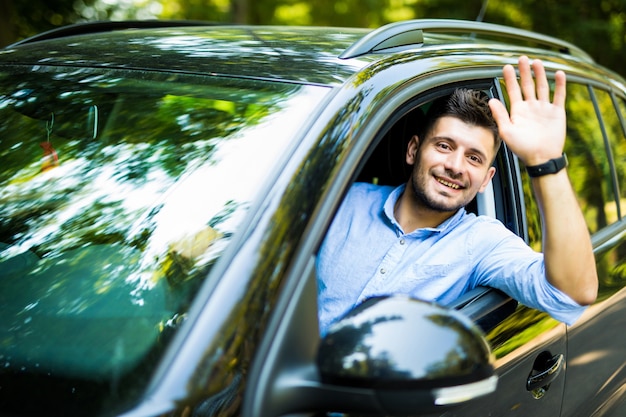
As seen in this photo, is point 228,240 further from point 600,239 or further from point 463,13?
point 463,13

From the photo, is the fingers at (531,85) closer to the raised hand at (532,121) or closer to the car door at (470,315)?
the raised hand at (532,121)

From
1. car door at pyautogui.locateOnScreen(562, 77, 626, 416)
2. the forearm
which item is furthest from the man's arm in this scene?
car door at pyautogui.locateOnScreen(562, 77, 626, 416)

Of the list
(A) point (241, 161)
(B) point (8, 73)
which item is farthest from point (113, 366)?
(B) point (8, 73)

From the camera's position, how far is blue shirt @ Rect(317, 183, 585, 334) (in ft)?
6.89

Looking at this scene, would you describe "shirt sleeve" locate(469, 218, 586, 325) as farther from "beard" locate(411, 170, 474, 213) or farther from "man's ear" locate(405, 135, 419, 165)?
"man's ear" locate(405, 135, 419, 165)

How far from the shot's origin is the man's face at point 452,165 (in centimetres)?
237

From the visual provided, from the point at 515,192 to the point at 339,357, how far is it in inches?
49.9

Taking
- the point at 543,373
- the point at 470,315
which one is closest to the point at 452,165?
the point at 470,315

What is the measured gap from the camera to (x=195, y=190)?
1.73 m

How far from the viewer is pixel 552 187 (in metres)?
1.93

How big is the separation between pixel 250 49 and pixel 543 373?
1198 millimetres

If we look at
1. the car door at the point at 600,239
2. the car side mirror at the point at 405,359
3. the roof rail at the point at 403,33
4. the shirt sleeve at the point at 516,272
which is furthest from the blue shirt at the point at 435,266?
the car side mirror at the point at 405,359

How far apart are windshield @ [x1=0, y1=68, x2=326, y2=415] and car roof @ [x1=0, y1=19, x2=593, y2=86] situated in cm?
7

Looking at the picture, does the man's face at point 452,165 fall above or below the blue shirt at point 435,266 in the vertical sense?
above
